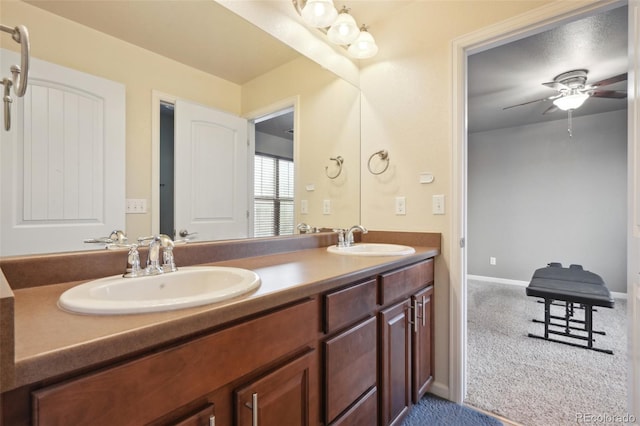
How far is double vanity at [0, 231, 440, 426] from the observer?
1.62 ft

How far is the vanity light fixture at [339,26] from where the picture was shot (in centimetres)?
168

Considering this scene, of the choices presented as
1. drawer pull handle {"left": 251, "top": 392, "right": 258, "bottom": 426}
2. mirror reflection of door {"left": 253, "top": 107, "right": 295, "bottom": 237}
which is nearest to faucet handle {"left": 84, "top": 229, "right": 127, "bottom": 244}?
mirror reflection of door {"left": 253, "top": 107, "right": 295, "bottom": 237}

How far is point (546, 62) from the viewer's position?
2.55 m

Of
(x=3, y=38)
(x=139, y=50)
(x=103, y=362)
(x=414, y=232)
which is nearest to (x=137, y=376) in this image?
(x=103, y=362)

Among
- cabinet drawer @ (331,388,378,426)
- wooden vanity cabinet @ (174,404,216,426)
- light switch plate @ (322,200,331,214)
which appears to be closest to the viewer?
wooden vanity cabinet @ (174,404,216,426)

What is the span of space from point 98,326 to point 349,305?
0.77m

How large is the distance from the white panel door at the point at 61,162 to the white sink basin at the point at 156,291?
0.78 ft

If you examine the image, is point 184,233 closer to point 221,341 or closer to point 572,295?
point 221,341

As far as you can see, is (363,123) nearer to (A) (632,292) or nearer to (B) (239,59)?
(B) (239,59)

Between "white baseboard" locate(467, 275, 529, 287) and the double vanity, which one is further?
"white baseboard" locate(467, 275, 529, 287)

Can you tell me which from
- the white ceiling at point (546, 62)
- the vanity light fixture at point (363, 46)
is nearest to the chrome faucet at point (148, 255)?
the vanity light fixture at point (363, 46)

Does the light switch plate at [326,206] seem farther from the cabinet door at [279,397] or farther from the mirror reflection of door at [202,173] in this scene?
the cabinet door at [279,397]

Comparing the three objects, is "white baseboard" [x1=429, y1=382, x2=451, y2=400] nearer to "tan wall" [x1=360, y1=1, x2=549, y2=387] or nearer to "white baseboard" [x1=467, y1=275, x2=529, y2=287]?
"tan wall" [x1=360, y1=1, x2=549, y2=387]

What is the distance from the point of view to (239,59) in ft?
4.85
